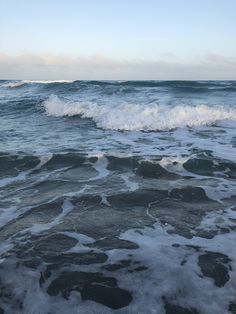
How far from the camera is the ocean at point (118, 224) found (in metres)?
3.05

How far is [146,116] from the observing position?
1177 centimetres

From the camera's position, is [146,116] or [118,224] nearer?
[118,224]

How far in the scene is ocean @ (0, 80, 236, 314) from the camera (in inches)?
120

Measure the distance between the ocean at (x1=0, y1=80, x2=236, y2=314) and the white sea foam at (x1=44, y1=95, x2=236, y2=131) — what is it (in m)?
1.43

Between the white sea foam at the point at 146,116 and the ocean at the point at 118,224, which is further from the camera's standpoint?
the white sea foam at the point at 146,116

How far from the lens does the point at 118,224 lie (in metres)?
4.34

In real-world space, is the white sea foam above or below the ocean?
below

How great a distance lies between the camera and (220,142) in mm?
8898

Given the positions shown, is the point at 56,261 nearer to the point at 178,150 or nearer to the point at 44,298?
the point at 44,298

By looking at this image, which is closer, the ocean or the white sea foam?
the ocean

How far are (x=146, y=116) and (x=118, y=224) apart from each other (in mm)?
7744

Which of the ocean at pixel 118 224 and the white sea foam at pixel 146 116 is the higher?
the ocean at pixel 118 224

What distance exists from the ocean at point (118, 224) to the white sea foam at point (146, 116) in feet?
4.69

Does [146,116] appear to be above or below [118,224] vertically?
below
